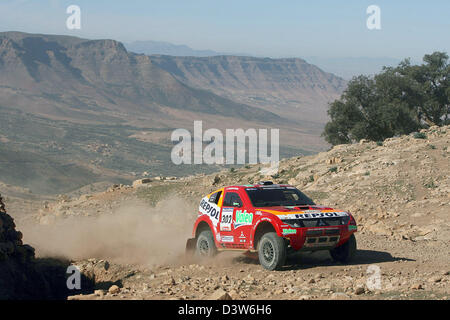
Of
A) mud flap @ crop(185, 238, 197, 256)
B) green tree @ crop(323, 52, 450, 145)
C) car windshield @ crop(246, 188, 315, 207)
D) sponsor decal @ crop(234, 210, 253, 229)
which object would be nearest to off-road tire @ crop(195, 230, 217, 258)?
mud flap @ crop(185, 238, 197, 256)

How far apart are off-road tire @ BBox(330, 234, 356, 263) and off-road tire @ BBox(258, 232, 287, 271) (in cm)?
147

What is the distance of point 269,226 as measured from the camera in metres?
12.0

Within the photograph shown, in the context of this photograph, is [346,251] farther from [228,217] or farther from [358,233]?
[358,233]

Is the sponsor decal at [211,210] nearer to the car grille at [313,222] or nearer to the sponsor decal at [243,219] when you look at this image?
the sponsor decal at [243,219]

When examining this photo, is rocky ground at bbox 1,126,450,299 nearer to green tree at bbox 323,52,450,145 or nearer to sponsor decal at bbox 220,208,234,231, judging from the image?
sponsor decal at bbox 220,208,234,231

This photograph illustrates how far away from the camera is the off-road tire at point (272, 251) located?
11305 mm

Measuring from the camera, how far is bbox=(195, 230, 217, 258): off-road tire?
522 inches

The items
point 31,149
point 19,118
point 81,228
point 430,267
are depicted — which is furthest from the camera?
point 19,118

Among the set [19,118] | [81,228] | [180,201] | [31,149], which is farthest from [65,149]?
[81,228]

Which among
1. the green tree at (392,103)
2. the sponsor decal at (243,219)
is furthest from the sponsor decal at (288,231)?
the green tree at (392,103)

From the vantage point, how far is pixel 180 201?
88.5 ft

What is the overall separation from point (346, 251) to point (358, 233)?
507cm
